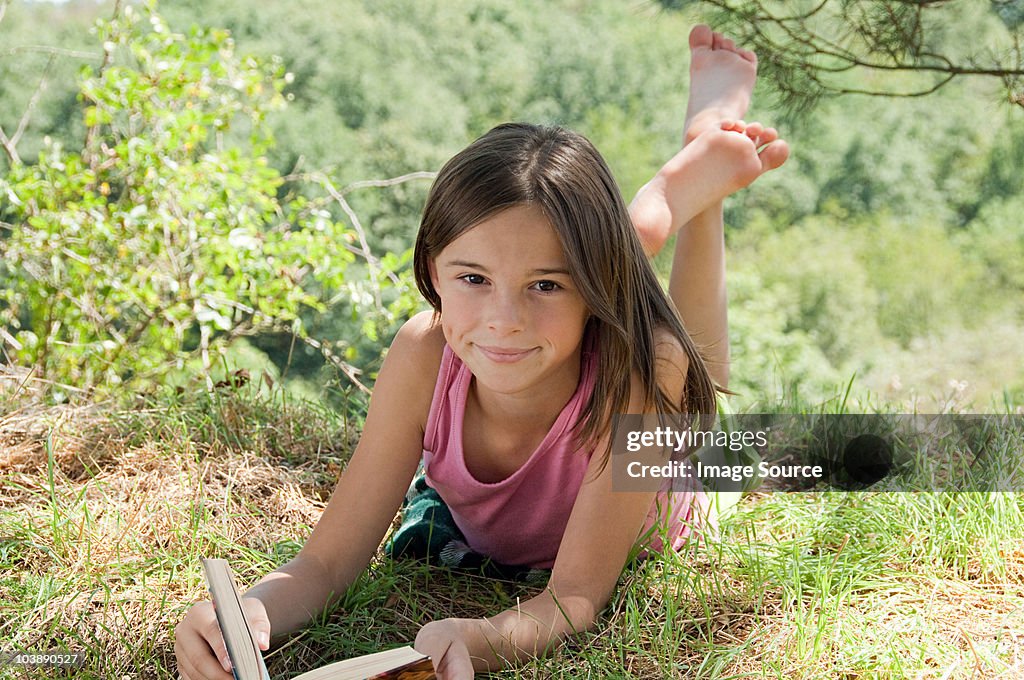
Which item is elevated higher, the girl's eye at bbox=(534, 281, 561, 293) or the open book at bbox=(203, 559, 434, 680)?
the girl's eye at bbox=(534, 281, 561, 293)

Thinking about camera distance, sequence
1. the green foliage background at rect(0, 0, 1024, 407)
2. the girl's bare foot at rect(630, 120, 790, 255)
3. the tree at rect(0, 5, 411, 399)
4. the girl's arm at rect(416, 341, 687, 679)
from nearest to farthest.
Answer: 1. the girl's arm at rect(416, 341, 687, 679)
2. the girl's bare foot at rect(630, 120, 790, 255)
3. the tree at rect(0, 5, 411, 399)
4. the green foliage background at rect(0, 0, 1024, 407)

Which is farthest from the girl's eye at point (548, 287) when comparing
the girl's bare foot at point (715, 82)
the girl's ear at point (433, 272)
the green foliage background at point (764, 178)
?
the green foliage background at point (764, 178)

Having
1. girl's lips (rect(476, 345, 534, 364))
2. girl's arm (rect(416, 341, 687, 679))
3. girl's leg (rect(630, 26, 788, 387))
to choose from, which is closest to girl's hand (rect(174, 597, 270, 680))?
girl's arm (rect(416, 341, 687, 679))

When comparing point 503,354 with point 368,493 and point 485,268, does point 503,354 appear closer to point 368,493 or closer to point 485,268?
point 485,268

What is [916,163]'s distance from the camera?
8344 mm

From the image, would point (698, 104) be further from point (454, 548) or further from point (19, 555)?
point (19, 555)

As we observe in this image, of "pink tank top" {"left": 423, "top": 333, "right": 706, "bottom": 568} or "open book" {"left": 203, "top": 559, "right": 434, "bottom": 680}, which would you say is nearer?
"open book" {"left": 203, "top": 559, "right": 434, "bottom": 680}

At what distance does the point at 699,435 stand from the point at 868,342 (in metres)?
6.85

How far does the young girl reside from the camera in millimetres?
1120

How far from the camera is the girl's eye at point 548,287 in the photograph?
45.2 inches

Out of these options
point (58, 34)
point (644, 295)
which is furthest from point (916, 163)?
point (644, 295)

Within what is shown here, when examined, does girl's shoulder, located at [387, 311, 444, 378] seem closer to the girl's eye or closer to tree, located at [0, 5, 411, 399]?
the girl's eye

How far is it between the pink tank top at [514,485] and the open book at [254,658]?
0.47 meters

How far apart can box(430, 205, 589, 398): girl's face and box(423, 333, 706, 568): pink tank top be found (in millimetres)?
123
